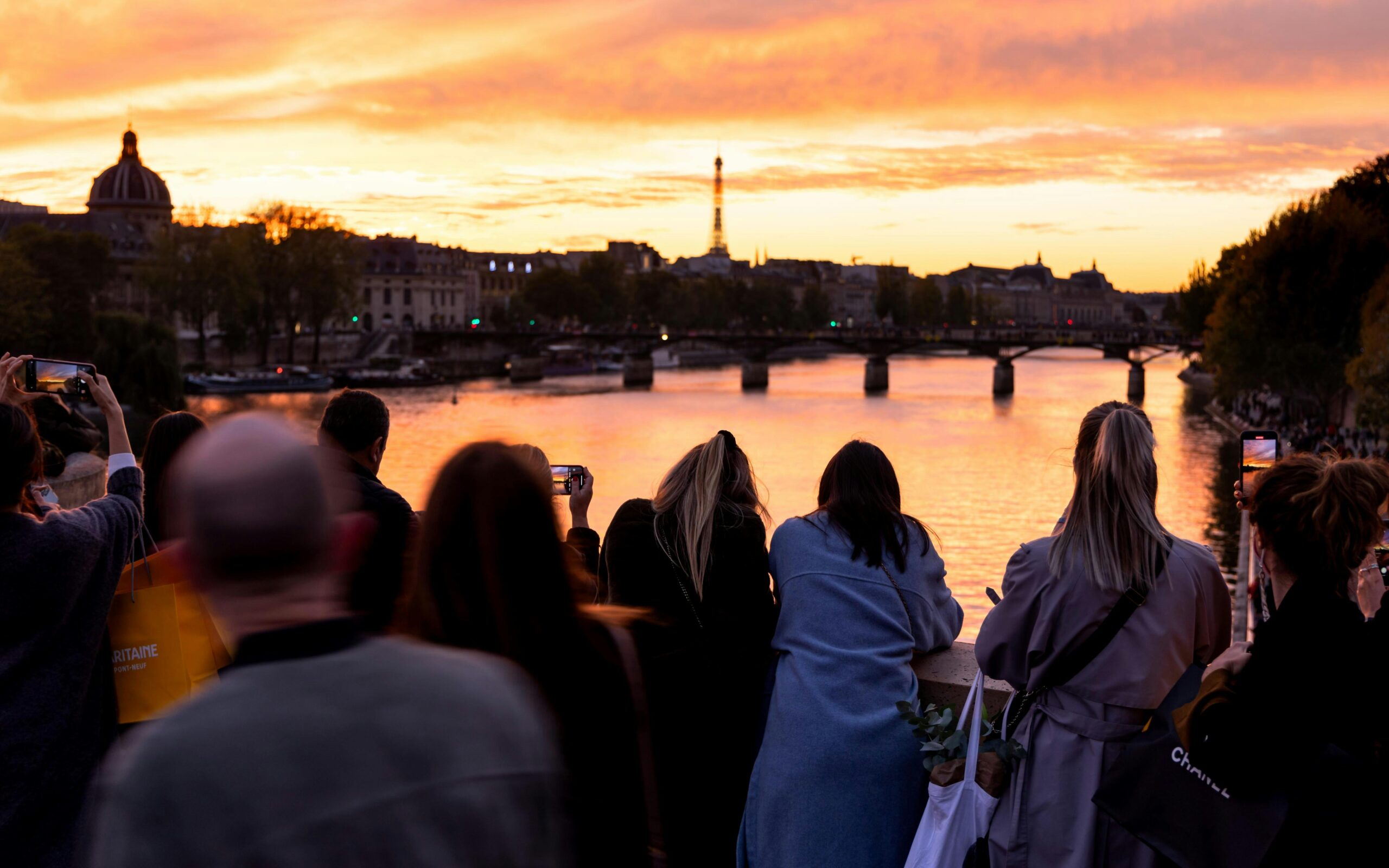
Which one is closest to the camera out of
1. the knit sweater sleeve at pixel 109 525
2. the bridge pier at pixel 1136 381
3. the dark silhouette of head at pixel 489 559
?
the dark silhouette of head at pixel 489 559

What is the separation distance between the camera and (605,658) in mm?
1574

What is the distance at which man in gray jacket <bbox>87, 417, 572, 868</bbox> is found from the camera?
1.10 meters

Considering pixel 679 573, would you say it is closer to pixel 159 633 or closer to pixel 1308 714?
pixel 159 633

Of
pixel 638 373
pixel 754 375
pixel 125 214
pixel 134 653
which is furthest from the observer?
pixel 125 214

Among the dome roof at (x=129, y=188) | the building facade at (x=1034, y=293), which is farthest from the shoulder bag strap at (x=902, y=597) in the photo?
the building facade at (x=1034, y=293)

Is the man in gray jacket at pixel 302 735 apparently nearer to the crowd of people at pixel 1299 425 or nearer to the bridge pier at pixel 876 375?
the crowd of people at pixel 1299 425

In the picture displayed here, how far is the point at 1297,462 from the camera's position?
2.12 meters

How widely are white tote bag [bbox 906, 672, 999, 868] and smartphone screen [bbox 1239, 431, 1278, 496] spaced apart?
3.07 ft

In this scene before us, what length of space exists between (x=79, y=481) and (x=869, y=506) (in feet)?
24.5

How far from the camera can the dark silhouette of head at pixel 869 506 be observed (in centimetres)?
245

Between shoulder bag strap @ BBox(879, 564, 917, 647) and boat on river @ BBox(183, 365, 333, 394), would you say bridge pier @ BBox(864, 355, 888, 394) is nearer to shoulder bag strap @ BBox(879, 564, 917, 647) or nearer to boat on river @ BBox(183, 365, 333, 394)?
boat on river @ BBox(183, 365, 333, 394)

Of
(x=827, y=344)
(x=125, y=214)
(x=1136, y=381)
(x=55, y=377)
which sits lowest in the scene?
(x=1136, y=381)

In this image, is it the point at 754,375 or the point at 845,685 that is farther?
the point at 754,375

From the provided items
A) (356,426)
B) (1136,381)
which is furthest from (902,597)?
(1136,381)
